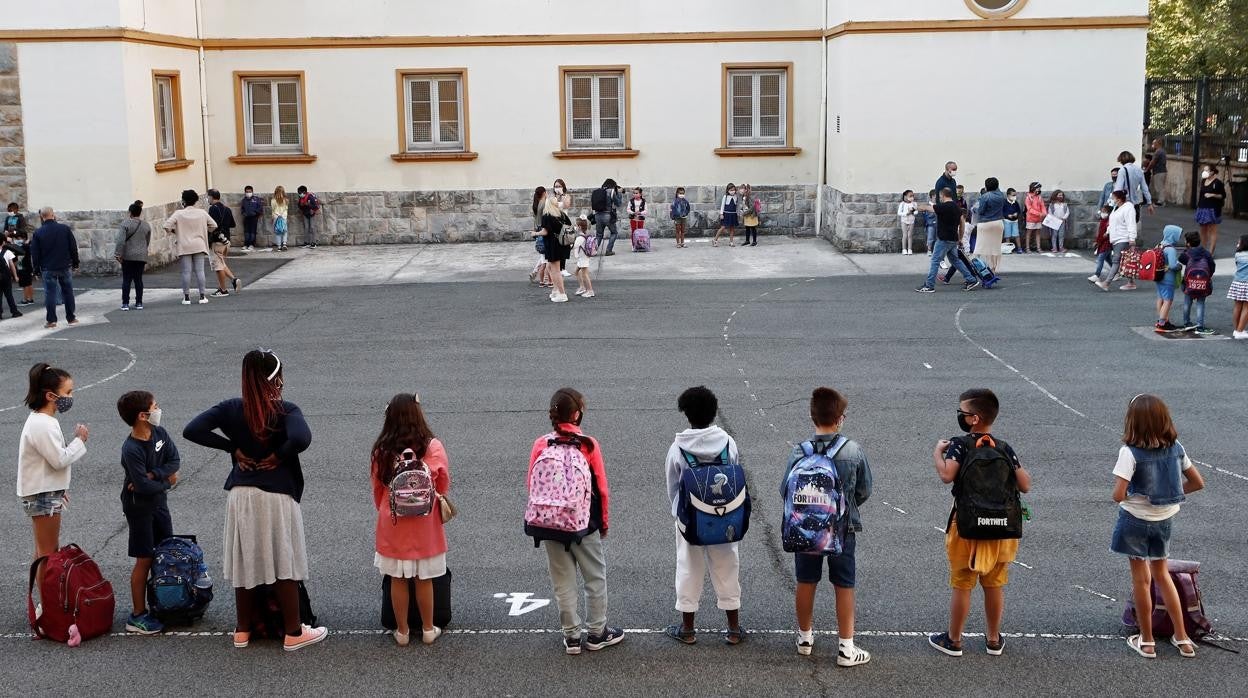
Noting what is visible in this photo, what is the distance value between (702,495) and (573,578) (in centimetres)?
84

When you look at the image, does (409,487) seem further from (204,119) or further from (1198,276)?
(204,119)

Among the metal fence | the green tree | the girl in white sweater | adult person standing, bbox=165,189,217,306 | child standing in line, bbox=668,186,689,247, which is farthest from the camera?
the green tree

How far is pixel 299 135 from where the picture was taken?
88.2ft

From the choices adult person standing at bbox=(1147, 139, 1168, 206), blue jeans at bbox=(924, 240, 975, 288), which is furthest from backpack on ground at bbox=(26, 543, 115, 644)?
A: adult person standing at bbox=(1147, 139, 1168, 206)

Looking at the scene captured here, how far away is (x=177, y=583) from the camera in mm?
7250

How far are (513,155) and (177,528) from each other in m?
18.4

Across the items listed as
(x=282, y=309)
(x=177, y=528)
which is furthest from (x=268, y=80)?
(x=177, y=528)

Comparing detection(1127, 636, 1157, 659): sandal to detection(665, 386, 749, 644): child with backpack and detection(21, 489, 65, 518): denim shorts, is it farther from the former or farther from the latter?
detection(21, 489, 65, 518): denim shorts

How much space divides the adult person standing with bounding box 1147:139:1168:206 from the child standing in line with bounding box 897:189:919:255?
26.5 ft

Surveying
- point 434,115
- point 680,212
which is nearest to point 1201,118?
point 680,212

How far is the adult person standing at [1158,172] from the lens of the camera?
1149 inches

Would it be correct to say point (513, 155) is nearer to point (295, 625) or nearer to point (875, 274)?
point (875, 274)

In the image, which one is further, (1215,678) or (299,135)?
(299,135)

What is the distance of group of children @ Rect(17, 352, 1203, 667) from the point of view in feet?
21.8
